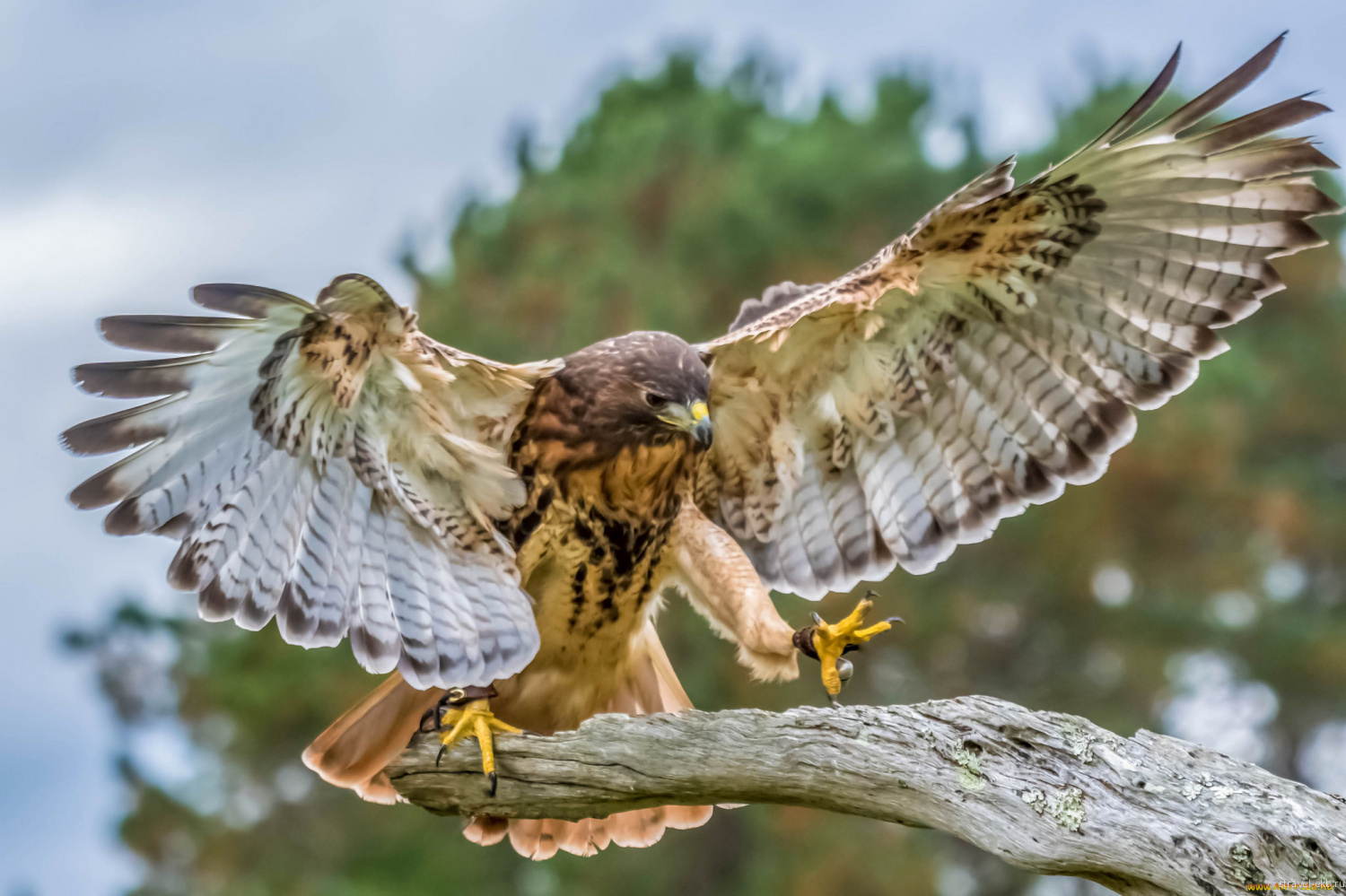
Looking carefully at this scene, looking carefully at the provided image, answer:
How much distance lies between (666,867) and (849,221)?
5268 millimetres

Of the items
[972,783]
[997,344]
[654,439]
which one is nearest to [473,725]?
[654,439]

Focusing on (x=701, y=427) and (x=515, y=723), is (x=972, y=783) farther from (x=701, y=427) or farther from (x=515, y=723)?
(x=515, y=723)

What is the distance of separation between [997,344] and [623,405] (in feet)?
3.97

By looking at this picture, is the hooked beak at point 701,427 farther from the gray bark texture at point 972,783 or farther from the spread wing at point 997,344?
the gray bark texture at point 972,783

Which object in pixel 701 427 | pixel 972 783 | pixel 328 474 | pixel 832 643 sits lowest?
pixel 972 783

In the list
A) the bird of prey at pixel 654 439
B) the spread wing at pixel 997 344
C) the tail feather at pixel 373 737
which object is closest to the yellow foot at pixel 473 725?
the bird of prey at pixel 654 439

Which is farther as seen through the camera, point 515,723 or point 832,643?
point 515,723

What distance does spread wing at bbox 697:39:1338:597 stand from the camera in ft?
11.5

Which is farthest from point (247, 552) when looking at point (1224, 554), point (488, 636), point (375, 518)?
point (1224, 554)

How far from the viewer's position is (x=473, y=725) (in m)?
3.57

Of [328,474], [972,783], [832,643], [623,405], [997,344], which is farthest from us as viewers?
[997,344]

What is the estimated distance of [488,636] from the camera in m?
3.49

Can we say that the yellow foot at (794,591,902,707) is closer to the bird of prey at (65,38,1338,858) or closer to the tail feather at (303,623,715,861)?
the bird of prey at (65,38,1338,858)

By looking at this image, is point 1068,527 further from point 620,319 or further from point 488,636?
point 488,636
